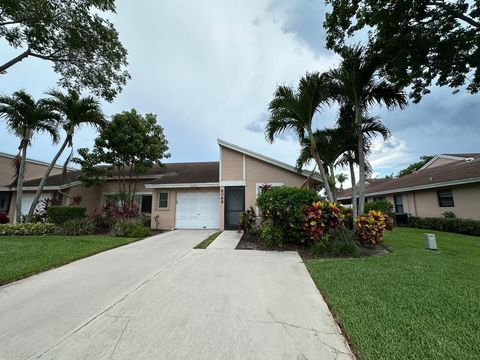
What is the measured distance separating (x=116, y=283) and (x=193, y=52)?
9.42 metres

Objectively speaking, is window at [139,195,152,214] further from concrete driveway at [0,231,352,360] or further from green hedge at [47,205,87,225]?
concrete driveway at [0,231,352,360]

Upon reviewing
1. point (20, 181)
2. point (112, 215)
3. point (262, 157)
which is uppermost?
point (262, 157)

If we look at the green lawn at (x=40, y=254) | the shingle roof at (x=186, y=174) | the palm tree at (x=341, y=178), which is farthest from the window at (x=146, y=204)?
the palm tree at (x=341, y=178)

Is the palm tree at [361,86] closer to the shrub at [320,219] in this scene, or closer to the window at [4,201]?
the shrub at [320,219]

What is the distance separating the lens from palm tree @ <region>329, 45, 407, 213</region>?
7.18 meters

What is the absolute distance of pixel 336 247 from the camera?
6254mm

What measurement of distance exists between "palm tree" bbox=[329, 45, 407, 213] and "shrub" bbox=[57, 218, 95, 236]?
40.9 ft

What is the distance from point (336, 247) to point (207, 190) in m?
8.18

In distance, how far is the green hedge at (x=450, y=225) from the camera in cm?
1088

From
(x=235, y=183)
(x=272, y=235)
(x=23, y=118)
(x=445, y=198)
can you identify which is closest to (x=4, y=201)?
(x=23, y=118)

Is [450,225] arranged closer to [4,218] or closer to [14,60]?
[14,60]

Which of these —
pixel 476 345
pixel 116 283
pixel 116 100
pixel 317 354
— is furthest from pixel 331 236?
pixel 116 100

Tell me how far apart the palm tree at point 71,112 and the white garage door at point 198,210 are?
6.34m

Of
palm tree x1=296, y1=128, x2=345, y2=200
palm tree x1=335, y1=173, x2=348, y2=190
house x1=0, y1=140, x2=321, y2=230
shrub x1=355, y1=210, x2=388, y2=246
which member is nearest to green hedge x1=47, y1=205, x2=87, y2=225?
house x1=0, y1=140, x2=321, y2=230
